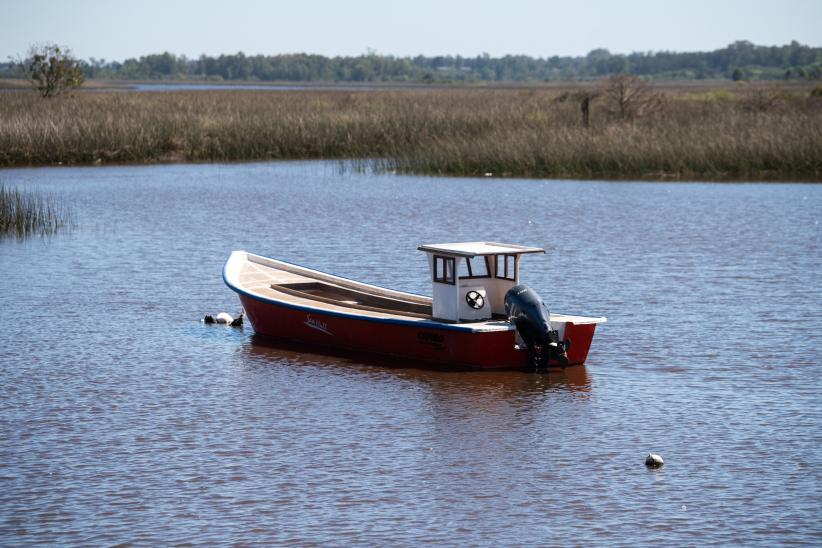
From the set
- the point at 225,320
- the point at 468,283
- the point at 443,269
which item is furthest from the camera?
the point at 225,320

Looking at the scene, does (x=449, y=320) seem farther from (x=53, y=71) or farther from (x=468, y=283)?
(x=53, y=71)

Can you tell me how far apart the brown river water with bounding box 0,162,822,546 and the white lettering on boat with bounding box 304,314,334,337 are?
387 millimetres

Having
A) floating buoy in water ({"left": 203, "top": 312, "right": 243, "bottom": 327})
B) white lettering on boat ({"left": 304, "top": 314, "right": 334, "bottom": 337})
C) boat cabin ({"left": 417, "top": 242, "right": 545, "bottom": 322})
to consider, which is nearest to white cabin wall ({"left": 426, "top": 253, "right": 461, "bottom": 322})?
boat cabin ({"left": 417, "top": 242, "right": 545, "bottom": 322})

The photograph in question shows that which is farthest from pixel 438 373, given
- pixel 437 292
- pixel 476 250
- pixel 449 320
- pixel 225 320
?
pixel 225 320

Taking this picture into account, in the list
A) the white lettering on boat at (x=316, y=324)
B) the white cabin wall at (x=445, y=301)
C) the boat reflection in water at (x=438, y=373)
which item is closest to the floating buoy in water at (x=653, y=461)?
the boat reflection in water at (x=438, y=373)

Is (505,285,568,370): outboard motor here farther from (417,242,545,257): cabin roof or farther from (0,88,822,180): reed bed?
(0,88,822,180): reed bed

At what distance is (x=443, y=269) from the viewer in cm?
1756

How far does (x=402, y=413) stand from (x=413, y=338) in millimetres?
2357

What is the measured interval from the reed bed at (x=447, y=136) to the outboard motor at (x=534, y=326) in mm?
26018

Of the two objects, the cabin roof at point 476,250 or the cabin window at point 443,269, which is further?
the cabin window at point 443,269

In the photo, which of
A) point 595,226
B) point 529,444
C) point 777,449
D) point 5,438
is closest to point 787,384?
point 777,449

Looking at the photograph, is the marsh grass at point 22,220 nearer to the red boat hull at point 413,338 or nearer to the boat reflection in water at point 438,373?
the red boat hull at point 413,338

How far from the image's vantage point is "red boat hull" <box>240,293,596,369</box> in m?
16.7

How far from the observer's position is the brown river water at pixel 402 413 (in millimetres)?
11438
